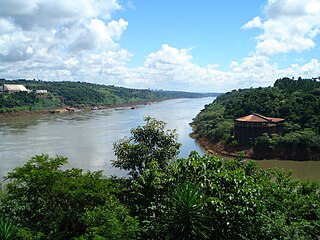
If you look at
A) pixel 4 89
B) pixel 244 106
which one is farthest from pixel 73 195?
pixel 4 89

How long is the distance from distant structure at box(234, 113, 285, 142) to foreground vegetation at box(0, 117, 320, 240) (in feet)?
81.9

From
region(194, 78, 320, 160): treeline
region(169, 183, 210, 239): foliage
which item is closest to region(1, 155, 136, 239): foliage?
region(169, 183, 210, 239): foliage

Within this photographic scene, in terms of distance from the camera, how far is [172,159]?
14.2 metres

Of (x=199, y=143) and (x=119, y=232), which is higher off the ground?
(x=119, y=232)

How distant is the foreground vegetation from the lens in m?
8.34

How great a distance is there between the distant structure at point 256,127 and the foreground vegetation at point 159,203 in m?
25.0

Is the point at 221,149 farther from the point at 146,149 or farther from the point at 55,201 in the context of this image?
the point at 55,201

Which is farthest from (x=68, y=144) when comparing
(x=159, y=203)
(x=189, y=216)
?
(x=189, y=216)

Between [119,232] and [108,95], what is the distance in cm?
12492

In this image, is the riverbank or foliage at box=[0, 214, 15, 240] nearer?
foliage at box=[0, 214, 15, 240]

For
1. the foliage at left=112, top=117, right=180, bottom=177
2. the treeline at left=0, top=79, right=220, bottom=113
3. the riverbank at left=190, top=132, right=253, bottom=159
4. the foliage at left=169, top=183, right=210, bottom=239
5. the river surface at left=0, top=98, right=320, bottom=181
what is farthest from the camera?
the treeline at left=0, top=79, right=220, bottom=113

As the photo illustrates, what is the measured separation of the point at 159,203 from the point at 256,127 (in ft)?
96.6

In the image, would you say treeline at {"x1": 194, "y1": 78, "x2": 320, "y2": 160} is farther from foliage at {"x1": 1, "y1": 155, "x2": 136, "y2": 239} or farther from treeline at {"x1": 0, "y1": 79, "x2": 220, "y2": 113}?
treeline at {"x1": 0, "y1": 79, "x2": 220, "y2": 113}

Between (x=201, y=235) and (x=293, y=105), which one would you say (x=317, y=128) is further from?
(x=201, y=235)
